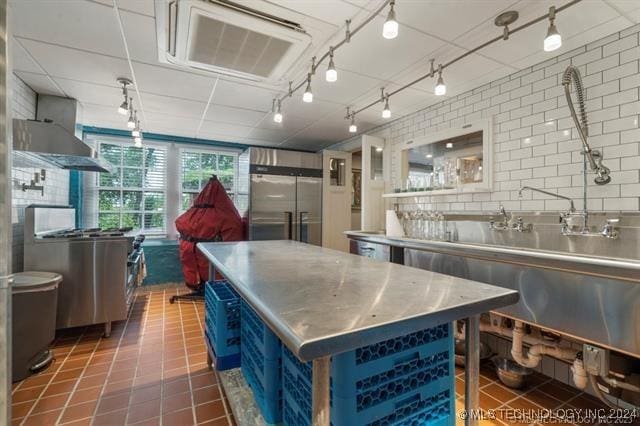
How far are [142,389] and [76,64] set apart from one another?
2743 millimetres

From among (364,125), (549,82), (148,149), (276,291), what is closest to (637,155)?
(549,82)

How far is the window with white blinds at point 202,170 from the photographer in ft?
17.6

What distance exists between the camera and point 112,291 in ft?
9.76

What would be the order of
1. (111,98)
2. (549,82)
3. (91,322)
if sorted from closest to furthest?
(549,82)
(91,322)
(111,98)

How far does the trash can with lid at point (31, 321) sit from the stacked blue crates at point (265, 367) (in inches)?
73.7

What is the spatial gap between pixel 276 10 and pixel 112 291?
116 inches

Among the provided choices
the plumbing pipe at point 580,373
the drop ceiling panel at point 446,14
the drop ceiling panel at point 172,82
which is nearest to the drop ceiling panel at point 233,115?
the drop ceiling panel at point 172,82

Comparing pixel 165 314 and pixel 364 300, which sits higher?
pixel 364 300

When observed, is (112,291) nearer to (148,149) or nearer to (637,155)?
(148,149)

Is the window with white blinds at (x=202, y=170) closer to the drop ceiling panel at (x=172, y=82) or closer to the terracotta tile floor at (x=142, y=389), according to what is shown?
the drop ceiling panel at (x=172, y=82)

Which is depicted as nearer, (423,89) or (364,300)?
(364,300)

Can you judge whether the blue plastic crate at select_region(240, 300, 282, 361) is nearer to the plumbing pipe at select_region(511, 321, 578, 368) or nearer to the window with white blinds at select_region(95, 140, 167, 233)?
the plumbing pipe at select_region(511, 321, 578, 368)

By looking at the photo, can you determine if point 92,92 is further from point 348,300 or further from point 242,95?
point 348,300

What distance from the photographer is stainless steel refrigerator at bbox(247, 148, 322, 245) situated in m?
4.76
